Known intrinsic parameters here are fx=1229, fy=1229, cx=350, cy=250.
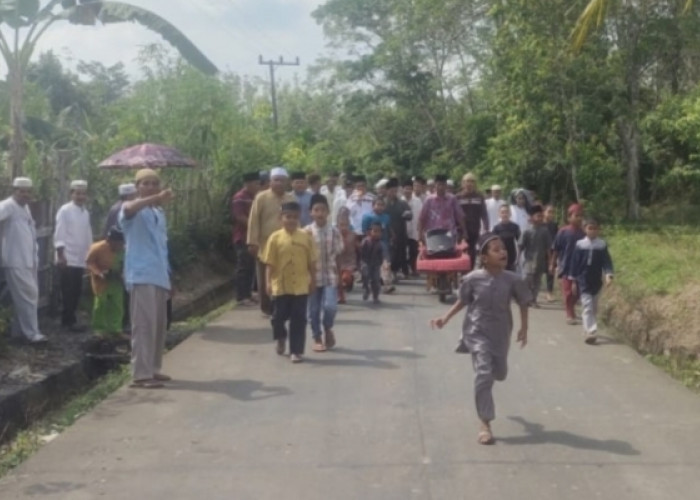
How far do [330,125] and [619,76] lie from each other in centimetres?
2804

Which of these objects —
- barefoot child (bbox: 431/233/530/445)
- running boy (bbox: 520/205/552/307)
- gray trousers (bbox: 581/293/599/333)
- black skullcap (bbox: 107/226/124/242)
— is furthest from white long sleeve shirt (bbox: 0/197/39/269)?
running boy (bbox: 520/205/552/307)

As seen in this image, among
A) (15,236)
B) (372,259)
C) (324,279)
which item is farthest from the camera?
(372,259)

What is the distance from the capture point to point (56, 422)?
32.2 ft

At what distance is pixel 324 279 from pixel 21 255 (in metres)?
3.06

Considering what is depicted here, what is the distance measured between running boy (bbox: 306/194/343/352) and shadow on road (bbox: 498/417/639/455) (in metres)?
4.02

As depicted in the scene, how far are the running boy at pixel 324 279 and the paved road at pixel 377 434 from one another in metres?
0.25

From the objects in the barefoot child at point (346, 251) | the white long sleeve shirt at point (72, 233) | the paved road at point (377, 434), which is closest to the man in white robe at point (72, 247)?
the white long sleeve shirt at point (72, 233)

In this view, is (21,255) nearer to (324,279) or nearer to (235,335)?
(235,335)

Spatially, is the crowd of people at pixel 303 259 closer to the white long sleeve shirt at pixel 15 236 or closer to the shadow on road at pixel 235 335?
the white long sleeve shirt at pixel 15 236

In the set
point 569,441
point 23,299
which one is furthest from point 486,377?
point 23,299

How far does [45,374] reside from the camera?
36.8 ft

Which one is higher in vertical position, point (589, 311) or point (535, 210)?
point (535, 210)

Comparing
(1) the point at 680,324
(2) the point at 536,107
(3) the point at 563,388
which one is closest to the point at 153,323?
(3) the point at 563,388

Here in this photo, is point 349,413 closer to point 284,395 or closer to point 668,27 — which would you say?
point 284,395
